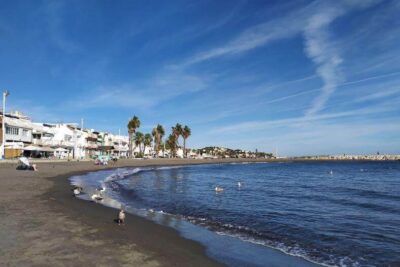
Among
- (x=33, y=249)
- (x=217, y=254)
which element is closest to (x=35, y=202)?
(x=33, y=249)

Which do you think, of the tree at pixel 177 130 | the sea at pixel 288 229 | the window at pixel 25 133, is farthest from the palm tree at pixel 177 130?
the sea at pixel 288 229

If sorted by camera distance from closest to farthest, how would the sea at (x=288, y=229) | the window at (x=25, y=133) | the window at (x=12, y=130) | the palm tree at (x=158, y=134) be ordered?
the sea at (x=288, y=229), the window at (x=12, y=130), the window at (x=25, y=133), the palm tree at (x=158, y=134)

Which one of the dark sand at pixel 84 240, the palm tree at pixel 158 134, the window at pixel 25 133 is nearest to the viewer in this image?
the dark sand at pixel 84 240

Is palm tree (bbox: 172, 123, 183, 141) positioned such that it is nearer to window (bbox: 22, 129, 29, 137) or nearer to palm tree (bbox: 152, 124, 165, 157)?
palm tree (bbox: 152, 124, 165, 157)

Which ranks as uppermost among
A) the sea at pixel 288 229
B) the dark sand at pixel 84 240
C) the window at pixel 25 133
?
the window at pixel 25 133

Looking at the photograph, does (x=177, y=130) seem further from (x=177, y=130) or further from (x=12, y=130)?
(x=12, y=130)

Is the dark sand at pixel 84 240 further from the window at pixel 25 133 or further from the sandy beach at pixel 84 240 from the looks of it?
the window at pixel 25 133

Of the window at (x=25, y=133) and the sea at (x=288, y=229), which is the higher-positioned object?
the window at (x=25, y=133)

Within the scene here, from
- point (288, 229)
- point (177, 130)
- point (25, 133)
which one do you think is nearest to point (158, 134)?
point (177, 130)

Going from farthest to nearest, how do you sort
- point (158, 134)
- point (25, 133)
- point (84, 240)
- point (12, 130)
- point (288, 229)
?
point (158, 134) → point (25, 133) → point (12, 130) → point (288, 229) → point (84, 240)

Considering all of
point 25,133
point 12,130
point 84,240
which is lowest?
point 84,240

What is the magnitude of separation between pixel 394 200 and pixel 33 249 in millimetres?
28641

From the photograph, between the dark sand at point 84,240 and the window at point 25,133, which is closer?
the dark sand at point 84,240

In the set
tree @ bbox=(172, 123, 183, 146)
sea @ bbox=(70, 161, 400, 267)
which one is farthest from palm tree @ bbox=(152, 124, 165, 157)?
sea @ bbox=(70, 161, 400, 267)
